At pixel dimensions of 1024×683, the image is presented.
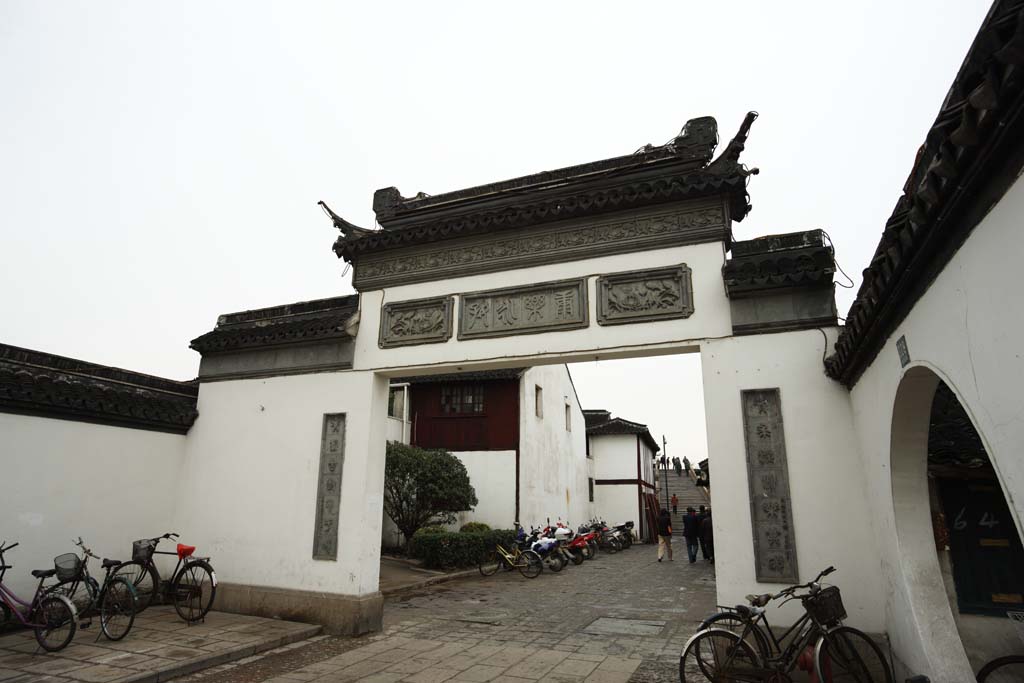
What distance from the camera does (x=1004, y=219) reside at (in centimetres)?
199

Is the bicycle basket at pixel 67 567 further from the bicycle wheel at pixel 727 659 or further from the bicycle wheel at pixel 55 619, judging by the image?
the bicycle wheel at pixel 727 659

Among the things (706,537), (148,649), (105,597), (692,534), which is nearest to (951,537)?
(148,649)

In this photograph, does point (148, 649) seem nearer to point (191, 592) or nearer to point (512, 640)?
point (191, 592)

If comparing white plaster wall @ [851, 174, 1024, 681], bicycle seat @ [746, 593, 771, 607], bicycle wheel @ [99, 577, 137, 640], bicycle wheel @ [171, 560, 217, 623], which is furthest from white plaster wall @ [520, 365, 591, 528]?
white plaster wall @ [851, 174, 1024, 681]

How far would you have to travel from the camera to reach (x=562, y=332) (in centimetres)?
634

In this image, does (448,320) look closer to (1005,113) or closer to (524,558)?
(1005,113)

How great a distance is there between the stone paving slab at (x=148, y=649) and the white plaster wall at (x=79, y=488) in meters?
0.94

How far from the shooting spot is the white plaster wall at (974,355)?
2029 mm

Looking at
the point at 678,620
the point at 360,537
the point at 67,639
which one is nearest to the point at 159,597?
the point at 67,639

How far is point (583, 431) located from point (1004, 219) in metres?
22.7

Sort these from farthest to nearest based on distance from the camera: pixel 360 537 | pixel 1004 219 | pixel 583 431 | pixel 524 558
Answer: pixel 583 431 → pixel 524 558 → pixel 360 537 → pixel 1004 219

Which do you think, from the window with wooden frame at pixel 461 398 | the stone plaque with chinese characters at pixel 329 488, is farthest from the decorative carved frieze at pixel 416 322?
the window with wooden frame at pixel 461 398

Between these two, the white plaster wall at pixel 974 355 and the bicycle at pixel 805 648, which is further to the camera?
the bicycle at pixel 805 648

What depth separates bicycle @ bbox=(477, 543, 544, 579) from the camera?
13.1m
